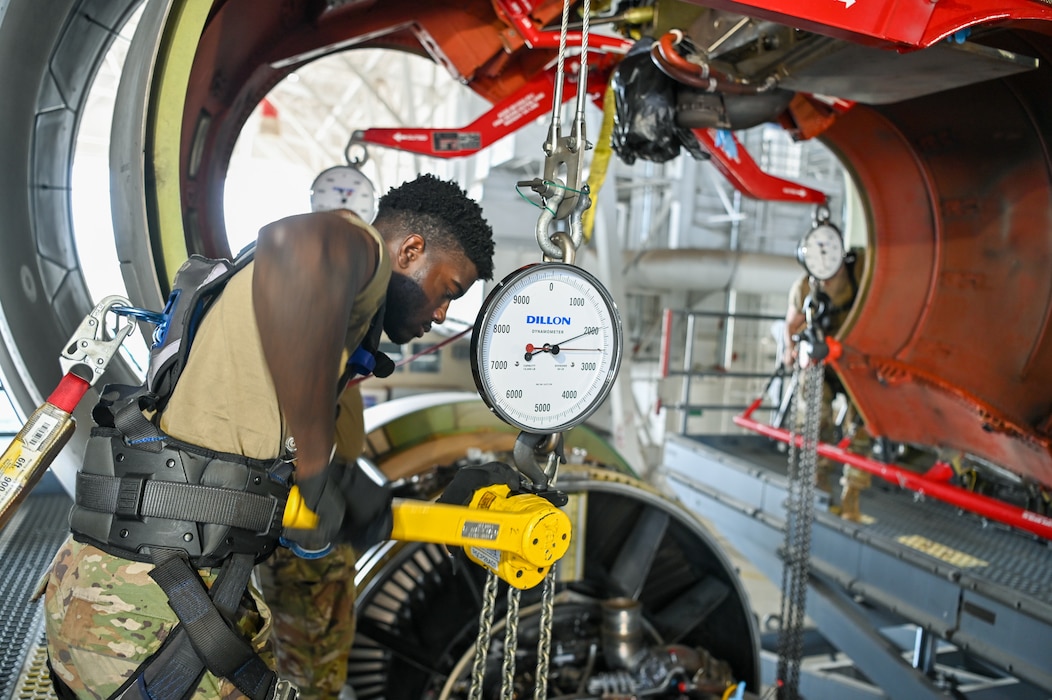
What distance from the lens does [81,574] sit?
5.01ft

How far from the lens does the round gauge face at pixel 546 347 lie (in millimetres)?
1631

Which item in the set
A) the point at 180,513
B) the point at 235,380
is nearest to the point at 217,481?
the point at 180,513

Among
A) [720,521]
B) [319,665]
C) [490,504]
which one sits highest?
[490,504]

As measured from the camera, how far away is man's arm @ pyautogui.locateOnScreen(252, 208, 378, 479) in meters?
1.30

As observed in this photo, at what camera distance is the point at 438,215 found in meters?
1.65

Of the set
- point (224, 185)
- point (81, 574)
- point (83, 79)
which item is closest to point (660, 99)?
point (224, 185)

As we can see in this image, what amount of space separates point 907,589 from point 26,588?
13.5 feet

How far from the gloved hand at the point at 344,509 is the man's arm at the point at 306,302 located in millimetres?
120

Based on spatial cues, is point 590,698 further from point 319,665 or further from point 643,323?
point 643,323

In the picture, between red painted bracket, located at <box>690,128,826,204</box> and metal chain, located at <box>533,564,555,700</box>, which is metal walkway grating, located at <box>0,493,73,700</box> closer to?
metal chain, located at <box>533,564,555,700</box>

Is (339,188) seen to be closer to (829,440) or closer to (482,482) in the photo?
(482,482)

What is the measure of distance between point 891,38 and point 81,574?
227cm

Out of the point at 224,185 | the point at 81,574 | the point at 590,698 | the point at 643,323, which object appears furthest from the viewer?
the point at 643,323

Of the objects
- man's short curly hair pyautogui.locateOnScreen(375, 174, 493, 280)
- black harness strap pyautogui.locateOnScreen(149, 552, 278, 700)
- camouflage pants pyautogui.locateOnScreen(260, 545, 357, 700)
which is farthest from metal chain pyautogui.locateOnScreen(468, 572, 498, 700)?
camouflage pants pyautogui.locateOnScreen(260, 545, 357, 700)
